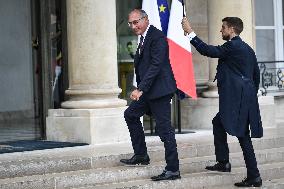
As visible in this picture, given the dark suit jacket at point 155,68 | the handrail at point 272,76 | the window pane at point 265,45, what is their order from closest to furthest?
the dark suit jacket at point 155,68 < the handrail at point 272,76 < the window pane at point 265,45

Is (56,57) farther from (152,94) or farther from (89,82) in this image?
(152,94)

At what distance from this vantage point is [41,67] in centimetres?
1288

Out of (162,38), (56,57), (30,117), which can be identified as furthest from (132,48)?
(162,38)

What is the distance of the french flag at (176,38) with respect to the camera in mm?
12398

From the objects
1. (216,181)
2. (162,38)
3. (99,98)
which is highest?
(162,38)

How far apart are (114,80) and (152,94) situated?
3.07 meters

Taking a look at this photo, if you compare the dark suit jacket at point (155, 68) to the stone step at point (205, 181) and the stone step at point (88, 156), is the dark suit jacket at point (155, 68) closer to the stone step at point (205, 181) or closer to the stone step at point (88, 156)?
the stone step at point (205, 181)

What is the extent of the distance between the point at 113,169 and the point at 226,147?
1.37m

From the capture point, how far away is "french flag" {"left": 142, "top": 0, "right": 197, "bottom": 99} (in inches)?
488

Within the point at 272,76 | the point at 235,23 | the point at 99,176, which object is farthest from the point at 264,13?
the point at 99,176

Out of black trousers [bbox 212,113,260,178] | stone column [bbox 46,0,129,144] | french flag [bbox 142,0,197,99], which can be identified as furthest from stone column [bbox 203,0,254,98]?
black trousers [bbox 212,113,260,178]

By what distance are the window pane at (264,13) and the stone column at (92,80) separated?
19.3 feet

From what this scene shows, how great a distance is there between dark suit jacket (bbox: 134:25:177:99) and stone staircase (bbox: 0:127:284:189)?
1.04 meters

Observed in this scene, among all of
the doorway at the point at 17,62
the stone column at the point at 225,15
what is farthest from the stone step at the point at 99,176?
the doorway at the point at 17,62
